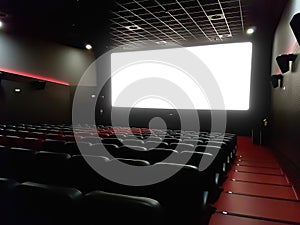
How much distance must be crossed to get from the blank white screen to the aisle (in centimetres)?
583

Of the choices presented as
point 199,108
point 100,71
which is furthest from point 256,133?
point 100,71

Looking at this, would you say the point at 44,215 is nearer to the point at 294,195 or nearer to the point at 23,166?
the point at 23,166

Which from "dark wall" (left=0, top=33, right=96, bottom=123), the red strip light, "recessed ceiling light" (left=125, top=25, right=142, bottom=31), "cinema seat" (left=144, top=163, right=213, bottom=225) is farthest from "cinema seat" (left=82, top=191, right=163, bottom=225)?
the red strip light

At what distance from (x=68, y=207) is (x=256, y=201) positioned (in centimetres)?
225

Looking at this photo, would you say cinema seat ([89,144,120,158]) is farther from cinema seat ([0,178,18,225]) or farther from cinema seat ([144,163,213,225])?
cinema seat ([0,178,18,225])

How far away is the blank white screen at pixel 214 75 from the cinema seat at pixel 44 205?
29.4 feet

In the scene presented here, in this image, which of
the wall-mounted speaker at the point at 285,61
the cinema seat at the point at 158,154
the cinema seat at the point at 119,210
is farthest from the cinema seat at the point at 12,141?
the wall-mounted speaker at the point at 285,61

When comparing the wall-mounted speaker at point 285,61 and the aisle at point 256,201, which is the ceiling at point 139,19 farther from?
the aisle at point 256,201

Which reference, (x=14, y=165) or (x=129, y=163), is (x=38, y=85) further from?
(x=129, y=163)

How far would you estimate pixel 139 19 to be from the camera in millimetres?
7949

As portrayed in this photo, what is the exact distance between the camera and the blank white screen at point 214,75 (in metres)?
9.27

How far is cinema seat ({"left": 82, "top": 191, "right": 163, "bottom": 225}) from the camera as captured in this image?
0.88 m

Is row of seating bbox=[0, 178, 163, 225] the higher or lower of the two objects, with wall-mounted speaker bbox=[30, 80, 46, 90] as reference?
lower

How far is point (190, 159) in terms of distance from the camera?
2.31m
